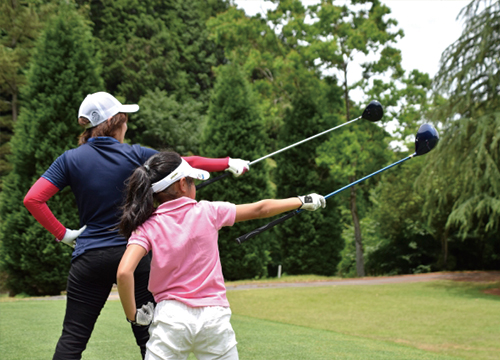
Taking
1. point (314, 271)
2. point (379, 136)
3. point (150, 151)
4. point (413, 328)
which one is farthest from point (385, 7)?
point (150, 151)

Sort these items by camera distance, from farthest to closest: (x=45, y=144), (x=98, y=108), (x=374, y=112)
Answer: (x=45, y=144) → (x=374, y=112) → (x=98, y=108)

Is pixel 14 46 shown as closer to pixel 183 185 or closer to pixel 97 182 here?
pixel 97 182

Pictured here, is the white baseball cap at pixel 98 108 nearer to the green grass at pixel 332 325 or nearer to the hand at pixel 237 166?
the hand at pixel 237 166

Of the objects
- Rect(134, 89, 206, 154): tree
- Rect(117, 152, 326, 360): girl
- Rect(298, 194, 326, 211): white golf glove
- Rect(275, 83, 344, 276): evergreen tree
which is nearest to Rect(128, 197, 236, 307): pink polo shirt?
Rect(117, 152, 326, 360): girl

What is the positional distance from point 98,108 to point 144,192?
869 mm

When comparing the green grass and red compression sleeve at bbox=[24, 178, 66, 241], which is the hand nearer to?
red compression sleeve at bbox=[24, 178, 66, 241]

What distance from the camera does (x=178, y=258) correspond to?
211 centimetres

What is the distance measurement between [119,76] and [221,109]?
1380 cm

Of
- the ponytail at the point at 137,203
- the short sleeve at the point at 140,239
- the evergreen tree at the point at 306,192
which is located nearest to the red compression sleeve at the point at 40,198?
the ponytail at the point at 137,203

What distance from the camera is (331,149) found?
1822 centimetres

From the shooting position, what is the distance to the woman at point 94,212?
2639 mm

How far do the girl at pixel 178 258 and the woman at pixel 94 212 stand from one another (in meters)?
0.47

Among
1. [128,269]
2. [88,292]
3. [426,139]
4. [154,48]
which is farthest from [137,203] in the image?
[154,48]

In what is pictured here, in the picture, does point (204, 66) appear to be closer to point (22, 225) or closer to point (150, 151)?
point (22, 225)
